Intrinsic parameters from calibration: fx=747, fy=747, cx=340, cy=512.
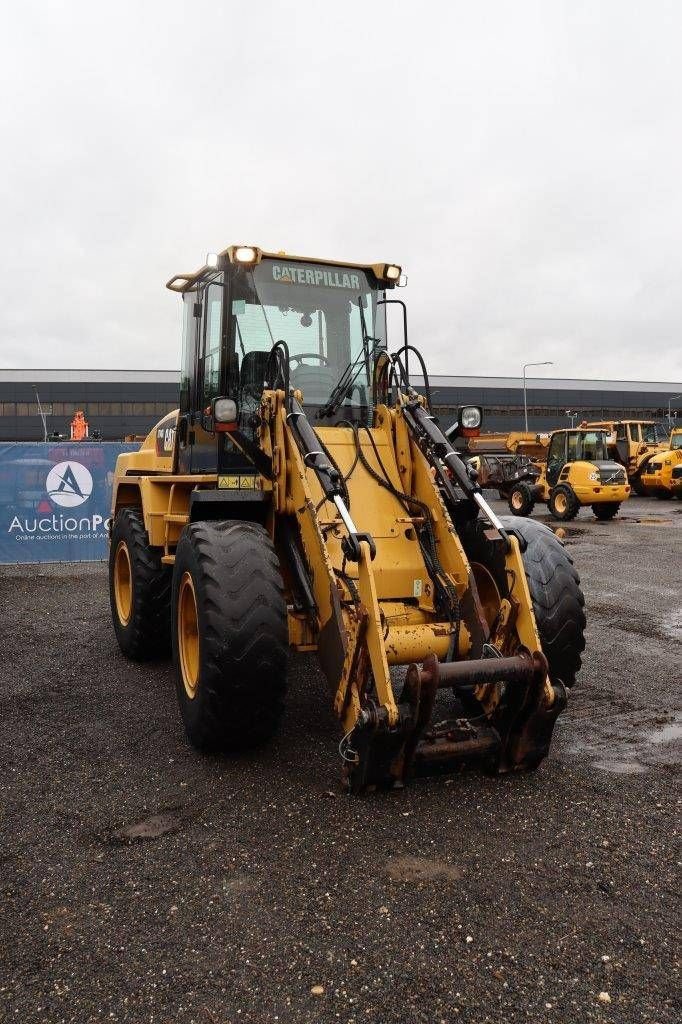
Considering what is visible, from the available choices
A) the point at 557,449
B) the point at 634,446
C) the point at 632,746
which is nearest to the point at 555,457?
the point at 557,449

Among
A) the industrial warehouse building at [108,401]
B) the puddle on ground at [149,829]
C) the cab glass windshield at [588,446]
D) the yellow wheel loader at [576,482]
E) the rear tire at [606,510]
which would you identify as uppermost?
the industrial warehouse building at [108,401]

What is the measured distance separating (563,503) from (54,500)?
1323cm

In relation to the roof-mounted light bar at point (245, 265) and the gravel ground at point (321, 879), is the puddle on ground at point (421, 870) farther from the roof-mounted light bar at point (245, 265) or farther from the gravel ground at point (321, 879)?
the roof-mounted light bar at point (245, 265)

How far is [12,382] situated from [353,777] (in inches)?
2615

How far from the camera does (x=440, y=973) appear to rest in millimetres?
2523

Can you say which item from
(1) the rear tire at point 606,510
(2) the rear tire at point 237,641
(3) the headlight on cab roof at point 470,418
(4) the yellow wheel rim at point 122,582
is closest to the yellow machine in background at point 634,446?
(1) the rear tire at point 606,510

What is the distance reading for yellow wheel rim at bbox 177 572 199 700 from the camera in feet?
14.8

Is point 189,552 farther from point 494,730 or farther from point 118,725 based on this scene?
point 494,730

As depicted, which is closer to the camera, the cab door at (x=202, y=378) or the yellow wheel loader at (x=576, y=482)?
the cab door at (x=202, y=378)

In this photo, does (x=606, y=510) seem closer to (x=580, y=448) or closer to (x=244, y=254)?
(x=580, y=448)

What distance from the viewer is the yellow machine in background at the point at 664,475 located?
80.0 feet

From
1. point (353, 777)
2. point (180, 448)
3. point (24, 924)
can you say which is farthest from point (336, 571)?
point (180, 448)

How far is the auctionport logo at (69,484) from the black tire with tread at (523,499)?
463 inches

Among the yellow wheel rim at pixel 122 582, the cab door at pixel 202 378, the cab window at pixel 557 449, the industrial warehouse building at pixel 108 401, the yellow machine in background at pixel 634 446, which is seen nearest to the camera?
the cab door at pixel 202 378
